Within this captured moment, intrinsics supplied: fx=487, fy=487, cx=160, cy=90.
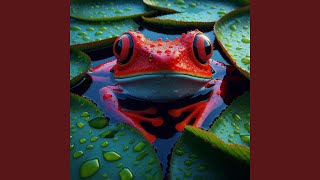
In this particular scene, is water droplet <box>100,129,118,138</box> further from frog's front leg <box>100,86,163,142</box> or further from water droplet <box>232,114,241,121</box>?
water droplet <box>232,114,241,121</box>

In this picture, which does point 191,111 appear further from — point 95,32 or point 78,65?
point 95,32

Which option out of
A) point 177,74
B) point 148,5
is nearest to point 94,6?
point 148,5

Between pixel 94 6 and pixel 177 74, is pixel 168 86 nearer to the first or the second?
pixel 177 74

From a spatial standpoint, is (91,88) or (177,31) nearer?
(91,88)

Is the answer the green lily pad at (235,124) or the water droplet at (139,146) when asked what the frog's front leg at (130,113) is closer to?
the water droplet at (139,146)

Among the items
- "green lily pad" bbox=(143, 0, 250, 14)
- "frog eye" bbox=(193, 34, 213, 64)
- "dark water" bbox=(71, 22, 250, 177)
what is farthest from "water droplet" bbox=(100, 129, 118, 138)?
"green lily pad" bbox=(143, 0, 250, 14)
